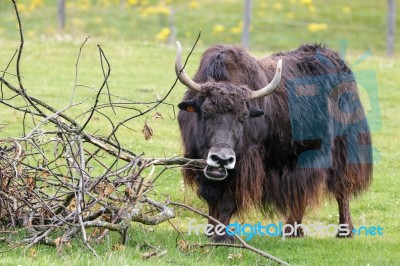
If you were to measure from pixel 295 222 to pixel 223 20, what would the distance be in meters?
30.3

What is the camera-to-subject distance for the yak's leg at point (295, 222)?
893 centimetres

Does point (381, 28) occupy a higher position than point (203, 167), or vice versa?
point (381, 28)

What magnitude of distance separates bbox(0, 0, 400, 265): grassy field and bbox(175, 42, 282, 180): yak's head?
1.12 ft

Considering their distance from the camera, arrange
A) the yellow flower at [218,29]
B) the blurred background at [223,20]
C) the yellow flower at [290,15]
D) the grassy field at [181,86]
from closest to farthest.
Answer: the grassy field at [181,86]
the yellow flower at [218,29]
the blurred background at [223,20]
the yellow flower at [290,15]

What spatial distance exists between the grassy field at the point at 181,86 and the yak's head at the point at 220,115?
34 cm

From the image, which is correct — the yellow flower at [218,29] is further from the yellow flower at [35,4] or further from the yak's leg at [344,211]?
the yak's leg at [344,211]

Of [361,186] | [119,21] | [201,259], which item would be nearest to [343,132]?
[361,186]

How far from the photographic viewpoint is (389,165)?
40.8 feet

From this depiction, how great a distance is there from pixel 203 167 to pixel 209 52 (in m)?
1.31

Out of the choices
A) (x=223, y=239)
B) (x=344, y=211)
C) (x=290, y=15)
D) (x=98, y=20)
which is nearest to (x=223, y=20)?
(x=290, y=15)

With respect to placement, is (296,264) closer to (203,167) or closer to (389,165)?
(203,167)

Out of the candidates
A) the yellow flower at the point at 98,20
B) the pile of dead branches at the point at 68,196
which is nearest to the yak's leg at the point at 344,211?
the pile of dead branches at the point at 68,196

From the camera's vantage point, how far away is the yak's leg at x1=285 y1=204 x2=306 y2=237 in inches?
352

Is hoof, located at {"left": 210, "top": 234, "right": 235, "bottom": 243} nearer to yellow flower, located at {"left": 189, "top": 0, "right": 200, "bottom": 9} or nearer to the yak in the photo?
the yak
